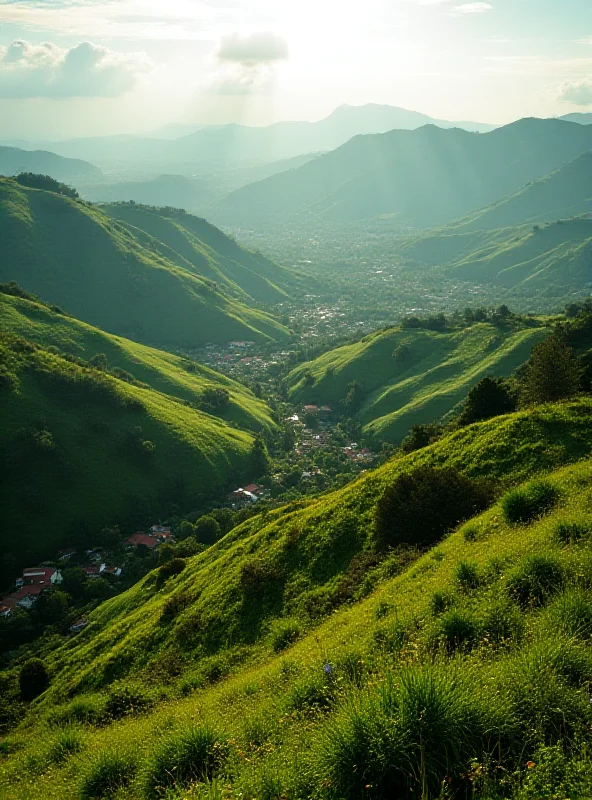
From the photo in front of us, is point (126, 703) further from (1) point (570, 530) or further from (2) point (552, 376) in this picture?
(2) point (552, 376)

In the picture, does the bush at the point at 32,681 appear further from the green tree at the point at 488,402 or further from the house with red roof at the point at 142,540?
the green tree at the point at 488,402

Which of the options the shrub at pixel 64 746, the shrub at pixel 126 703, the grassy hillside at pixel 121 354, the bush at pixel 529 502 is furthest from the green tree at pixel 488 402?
the grassy hillside at pixel 121 354

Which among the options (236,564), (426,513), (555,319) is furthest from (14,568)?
(555,319)

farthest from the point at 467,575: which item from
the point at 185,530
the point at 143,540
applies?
the point at 143,540

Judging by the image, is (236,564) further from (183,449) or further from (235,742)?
(183,449)

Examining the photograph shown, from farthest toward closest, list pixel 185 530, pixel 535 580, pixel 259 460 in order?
pixel 259 460 < pixel 185 530 < pixel 535 580
